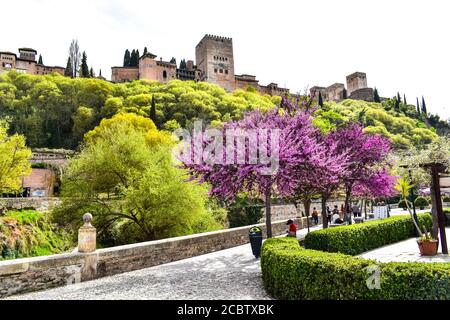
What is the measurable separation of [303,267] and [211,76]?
99892mm

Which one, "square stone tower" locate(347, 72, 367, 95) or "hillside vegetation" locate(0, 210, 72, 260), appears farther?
"square stone tower" locate(347, 72, 367, 95)

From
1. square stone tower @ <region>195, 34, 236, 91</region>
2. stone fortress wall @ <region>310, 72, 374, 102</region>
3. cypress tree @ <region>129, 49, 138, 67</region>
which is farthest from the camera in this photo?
stone fortress wall @ <region>310, 72, 374, 102</region>

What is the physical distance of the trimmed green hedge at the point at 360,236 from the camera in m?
11.2

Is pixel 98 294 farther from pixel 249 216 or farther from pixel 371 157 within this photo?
pixel 249 216

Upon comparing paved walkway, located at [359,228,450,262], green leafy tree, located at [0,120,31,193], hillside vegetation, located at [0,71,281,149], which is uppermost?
hillside vegetation, located at [0,71,281,149]

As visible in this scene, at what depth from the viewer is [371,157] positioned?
677 inches

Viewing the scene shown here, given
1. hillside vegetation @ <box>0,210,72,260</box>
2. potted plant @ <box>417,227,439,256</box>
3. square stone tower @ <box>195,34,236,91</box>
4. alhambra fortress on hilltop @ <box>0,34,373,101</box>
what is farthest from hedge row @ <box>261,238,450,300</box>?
square stone tower @ <box>195,34,236,91</box>

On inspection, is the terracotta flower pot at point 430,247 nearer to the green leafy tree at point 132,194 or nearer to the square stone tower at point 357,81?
the green leafy tree at point 132,194

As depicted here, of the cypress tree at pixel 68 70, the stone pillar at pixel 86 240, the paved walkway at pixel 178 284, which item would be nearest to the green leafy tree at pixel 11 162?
the stone pillar at pixel 86 240

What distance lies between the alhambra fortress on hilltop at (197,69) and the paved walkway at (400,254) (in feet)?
236

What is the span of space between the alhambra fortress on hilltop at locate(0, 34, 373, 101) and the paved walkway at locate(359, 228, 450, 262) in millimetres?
71895

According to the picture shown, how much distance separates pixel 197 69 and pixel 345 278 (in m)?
105

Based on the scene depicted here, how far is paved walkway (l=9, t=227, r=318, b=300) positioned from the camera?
7.22 metres

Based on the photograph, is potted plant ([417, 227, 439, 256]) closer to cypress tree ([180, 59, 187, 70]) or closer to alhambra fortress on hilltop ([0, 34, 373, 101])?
alhambra fortress on hilltop ([0, 34, 373, 101])
